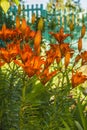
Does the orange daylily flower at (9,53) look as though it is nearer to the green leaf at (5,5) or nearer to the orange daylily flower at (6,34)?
the orange daylily flower at (6,34)

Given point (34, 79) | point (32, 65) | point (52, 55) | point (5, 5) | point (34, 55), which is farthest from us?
point (5, 5)

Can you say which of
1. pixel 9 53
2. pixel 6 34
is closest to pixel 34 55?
pixel 9 53

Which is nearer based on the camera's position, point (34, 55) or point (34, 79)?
point (34, 55)

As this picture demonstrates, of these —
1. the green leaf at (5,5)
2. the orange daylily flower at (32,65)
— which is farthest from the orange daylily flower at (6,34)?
the orange daylily flower at (32,65)

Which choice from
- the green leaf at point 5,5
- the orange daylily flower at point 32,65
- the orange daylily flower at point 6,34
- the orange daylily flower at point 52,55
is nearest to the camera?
the orange daylily flower at point 32,65

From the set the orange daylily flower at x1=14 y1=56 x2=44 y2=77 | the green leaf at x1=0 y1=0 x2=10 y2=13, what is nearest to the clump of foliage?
the orange daylily flower at x1=14 y1=56 x2=44 y2=77

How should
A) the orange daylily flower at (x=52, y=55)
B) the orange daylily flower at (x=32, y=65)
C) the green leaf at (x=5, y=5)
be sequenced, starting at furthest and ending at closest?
the green leaf at (x=5, y=5) < the orange daylily flower at (x=52, y=55) < the orange daylily flower at (x=32, y=65)

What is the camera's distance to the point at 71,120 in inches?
142

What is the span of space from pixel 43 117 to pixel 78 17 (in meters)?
14.2

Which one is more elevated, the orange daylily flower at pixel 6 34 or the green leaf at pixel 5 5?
the green leaf at pixel 5 5

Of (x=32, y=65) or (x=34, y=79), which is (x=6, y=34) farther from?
(x=32, y=65)

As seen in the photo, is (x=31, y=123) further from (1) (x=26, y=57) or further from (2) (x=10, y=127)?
(1) (x=26, y=57)

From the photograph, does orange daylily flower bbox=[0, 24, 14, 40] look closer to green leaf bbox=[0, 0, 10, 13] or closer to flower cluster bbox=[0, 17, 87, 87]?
flower cluster bbox=[0, 17, 87, 87]

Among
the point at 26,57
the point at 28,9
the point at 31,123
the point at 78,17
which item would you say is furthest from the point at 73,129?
the point at 78,17
